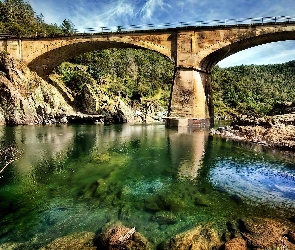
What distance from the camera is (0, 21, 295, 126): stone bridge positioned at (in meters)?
30.7

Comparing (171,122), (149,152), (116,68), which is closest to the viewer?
(149,152)

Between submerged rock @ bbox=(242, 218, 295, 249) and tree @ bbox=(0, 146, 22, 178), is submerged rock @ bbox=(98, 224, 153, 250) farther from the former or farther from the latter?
tree @ bbox=(0, 146, 22, 178)

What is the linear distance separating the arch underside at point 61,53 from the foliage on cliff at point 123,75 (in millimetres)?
6320

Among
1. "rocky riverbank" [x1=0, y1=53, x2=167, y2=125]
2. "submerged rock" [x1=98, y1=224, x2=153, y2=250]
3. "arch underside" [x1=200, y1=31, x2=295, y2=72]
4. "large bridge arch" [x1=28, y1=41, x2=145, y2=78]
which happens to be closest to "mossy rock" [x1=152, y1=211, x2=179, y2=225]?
"submerged rock" [x1=98, y1=224, x2=153, y2=250]

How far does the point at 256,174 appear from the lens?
14125 millimetres

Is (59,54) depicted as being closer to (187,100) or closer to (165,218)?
(187,100)

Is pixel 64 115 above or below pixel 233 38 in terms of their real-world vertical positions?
below

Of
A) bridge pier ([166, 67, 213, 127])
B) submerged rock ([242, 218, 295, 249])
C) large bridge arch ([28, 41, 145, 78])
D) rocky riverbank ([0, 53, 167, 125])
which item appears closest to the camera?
submerged rock ([242, 218, 295, 249])

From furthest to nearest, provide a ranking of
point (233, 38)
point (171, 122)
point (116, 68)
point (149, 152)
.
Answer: point (116, 68) < point (171, 122) < point (233, 38) < point (149, 152)

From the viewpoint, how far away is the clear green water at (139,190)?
8.70m

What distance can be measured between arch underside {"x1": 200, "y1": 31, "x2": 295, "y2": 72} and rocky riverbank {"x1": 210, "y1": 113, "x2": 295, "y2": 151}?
30.2 ft

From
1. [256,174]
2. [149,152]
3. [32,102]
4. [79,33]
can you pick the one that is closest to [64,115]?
[32,102]

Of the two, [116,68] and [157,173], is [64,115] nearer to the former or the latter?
[157,173]

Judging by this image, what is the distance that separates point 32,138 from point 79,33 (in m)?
18.5
